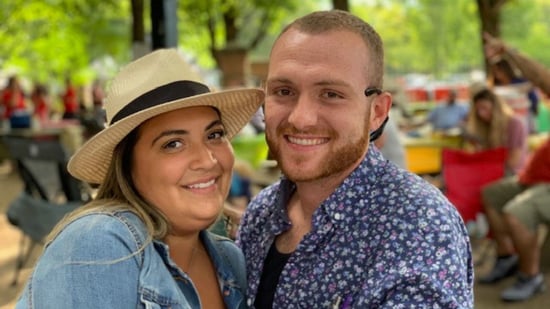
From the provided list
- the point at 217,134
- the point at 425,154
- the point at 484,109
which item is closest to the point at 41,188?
the point at 484,109

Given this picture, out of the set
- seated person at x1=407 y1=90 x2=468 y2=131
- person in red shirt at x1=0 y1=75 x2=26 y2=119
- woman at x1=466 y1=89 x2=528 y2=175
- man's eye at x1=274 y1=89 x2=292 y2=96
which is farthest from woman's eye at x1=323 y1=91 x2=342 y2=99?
person in red shirt at x1=0 y1=75 x2=26 y2=119

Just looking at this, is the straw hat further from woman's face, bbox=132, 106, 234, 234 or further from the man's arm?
the man's arm

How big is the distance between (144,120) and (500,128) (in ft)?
16.9

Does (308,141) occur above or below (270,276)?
above

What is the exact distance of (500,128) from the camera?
21.4 feet

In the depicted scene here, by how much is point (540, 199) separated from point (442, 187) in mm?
1412

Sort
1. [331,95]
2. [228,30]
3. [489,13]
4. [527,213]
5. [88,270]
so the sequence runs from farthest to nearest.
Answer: [228,30]
[489,13]
[527,213]
[331,95]
[88,270]

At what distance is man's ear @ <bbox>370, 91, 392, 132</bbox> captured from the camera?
1954mm

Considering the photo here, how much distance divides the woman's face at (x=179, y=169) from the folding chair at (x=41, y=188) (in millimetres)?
3821

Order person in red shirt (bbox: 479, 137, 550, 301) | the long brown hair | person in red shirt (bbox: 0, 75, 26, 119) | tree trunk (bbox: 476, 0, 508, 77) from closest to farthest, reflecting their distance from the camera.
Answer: person in red shirt (bbox: 479, 137, 550, 301) → the long brown hair → tree trunk (bbox: 476, 0, 508, 77) → person in red shirt (bbox: 0, 75, 26, 119)

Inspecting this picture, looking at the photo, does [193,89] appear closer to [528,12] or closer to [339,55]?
[339,55]

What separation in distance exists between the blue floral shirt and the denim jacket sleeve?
42cm

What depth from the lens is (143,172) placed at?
1.97 m

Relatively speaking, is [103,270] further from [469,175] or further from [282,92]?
[469,175]
